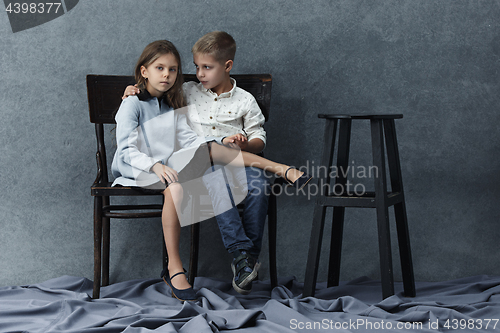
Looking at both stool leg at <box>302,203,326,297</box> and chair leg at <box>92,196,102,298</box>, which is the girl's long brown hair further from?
stool leg at <box>302,203,326,297</box>

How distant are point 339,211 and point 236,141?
0.53 meters

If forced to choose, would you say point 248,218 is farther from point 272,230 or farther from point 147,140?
point 147,140

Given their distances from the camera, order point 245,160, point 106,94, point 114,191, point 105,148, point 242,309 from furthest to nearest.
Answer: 1. point 105,148
2. point 106,94
3. point 245,160
4. point 114,191
5. point 242,309

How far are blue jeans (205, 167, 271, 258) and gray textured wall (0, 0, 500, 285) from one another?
0.42 metres

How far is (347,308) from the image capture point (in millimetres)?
1576

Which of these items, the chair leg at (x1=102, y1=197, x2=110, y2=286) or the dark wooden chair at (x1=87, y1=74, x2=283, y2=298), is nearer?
the dark wooden chair at (x1=87, y1=74, x2=283, y2=298)

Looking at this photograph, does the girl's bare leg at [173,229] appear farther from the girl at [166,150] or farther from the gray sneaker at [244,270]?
the gray sneaker at [244,270]

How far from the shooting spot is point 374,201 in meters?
1.62

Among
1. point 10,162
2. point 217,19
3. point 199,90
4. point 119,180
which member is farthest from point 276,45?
point 10,162

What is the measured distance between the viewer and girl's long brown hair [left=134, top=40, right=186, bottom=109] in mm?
1769

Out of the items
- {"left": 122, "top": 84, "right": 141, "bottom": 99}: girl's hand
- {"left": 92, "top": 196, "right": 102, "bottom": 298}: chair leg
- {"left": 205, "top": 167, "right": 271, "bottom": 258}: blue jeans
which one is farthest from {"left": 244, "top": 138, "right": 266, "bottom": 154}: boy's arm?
{"left": 92, "top": 196, "right": 102, "bottom": 298}: chair leg

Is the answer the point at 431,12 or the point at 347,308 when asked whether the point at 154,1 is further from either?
the point at 347,308

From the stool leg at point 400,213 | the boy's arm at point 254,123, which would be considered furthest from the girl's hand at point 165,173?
the stool leg at point 400,213

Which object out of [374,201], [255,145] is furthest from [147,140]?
[374,201]
